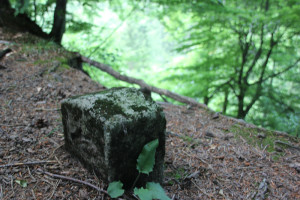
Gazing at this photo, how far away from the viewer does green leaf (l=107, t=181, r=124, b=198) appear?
5.00 feet

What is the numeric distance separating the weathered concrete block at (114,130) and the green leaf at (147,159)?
11 cm

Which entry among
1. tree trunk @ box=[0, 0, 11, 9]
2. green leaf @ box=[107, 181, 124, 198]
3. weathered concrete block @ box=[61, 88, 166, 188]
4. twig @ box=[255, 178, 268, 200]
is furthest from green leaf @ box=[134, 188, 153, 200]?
tree trunk @ box=[0, 0, 11, 9]

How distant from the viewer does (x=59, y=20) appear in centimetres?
546

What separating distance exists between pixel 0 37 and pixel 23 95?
264 centimetres

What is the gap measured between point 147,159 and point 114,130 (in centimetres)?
37

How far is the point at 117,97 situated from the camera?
1.93 m

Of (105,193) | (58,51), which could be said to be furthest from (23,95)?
(105,193)

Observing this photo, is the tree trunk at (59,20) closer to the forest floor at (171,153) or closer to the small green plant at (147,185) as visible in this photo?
the forest floor at (171,153)

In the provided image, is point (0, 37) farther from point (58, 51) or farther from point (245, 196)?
point (245, 196)

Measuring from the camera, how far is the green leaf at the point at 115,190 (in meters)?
1.52

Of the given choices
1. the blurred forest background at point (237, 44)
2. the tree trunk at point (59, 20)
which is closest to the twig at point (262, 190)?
the blurred forest background at point (237, 44)

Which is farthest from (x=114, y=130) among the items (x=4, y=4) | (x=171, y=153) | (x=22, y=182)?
(x=4, y=4)

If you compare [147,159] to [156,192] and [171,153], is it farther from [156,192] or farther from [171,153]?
[171,153]

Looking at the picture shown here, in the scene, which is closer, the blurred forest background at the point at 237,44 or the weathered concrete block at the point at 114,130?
the weathered concrete block at the point at 114,130
